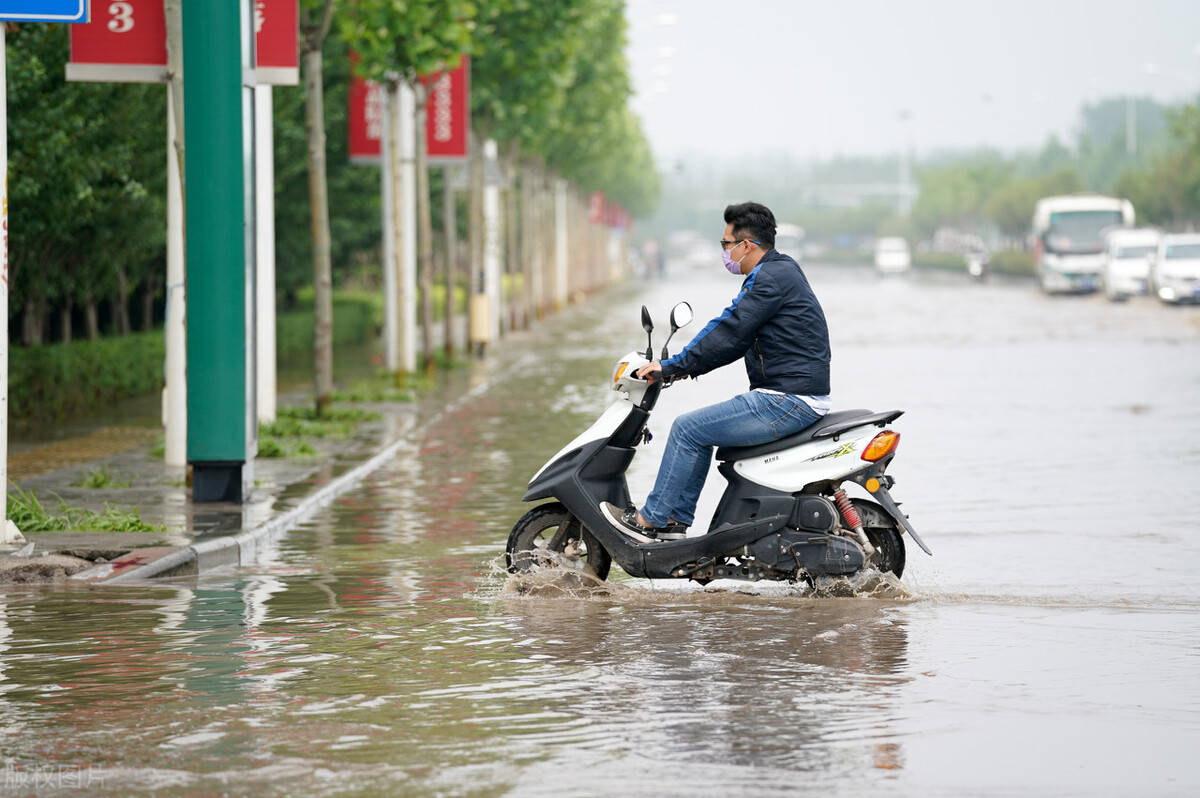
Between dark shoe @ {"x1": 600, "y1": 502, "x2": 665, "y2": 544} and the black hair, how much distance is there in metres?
1.45

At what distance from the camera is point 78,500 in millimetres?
15406

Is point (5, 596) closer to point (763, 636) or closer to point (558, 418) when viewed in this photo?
point (763, 636)

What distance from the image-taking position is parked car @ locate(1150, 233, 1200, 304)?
5794 centimetres

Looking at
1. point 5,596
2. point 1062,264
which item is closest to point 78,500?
point 5,596

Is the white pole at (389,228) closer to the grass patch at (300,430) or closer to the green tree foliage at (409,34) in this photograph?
the green tree foliage at (409,34)

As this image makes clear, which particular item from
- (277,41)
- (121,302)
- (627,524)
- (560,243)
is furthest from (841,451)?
(560,243)

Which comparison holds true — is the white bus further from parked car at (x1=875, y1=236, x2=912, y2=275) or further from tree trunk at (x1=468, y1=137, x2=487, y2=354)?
parked car at (x1=875, y1=236, x2=912, y2=275)

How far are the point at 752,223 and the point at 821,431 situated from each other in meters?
1.10

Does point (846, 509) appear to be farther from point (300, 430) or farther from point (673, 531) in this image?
point (300, 430)

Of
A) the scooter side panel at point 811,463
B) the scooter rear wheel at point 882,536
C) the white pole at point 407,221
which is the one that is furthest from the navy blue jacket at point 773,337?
the white pole at point 407,221

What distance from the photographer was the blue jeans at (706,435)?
10625 millimetres

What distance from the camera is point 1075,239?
247 ft

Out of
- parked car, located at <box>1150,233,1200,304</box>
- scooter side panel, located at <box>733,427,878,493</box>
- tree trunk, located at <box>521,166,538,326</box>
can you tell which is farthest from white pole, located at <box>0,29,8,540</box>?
parked car, located at <box>1150,233,1200,304</box>

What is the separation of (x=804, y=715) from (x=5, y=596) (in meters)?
5.01
